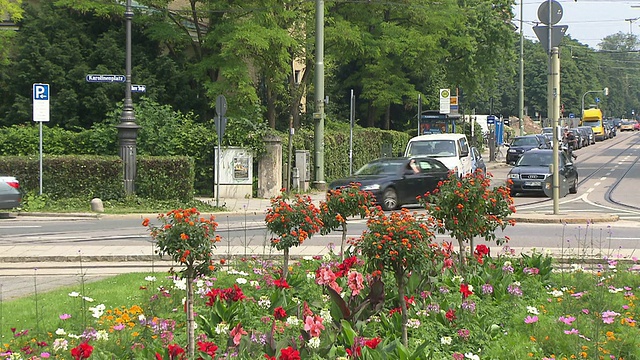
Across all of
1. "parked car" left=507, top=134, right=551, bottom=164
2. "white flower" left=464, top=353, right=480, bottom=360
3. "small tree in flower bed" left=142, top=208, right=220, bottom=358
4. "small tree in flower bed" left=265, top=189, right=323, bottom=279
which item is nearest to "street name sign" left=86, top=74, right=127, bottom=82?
"small tree in flower bed" left=265, top=189, right=323, bottom=279

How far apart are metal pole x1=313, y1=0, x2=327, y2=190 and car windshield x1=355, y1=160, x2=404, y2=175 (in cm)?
507

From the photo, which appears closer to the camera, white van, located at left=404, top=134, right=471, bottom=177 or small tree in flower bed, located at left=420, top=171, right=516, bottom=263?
small tree in flower bed, located at left=420, top=171, right=516, bottom=263

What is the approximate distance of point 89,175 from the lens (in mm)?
24922

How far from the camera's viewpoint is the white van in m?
30.0

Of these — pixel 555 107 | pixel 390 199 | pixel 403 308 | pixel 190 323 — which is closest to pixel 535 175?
pixel 390 199

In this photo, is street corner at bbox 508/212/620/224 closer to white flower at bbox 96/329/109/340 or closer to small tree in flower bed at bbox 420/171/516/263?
small tree in flower bed at bbox 420/171/516/263

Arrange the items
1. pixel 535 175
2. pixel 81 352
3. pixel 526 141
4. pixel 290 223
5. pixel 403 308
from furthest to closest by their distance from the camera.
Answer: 1. pixel 526 141
2. pixel 535 175
3. pixel 290 223
4. pixel 403 308
5. pixel 81 352

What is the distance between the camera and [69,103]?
105 ft

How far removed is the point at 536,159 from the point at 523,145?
2238cm

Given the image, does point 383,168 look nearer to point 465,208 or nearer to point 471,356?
point 465,208

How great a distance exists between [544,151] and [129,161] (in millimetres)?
14756

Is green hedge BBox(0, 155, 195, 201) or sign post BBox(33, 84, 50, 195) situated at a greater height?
sign post BBox(33, 84, 50, 195)

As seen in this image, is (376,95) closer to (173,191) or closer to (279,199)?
(173,191)

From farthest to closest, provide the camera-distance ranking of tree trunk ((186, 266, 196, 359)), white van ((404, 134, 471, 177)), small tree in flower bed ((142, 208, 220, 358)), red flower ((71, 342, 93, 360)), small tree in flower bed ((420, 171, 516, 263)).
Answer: white van ((404, 134, 471, 177)), small tree in flower bed ((420, 171, 516, 263)), small tree in flower bed ((142, 208, 220, 358)), tree trunk ((186, 266, 196, 359)), red flower ((71, 342, 93, 360))
